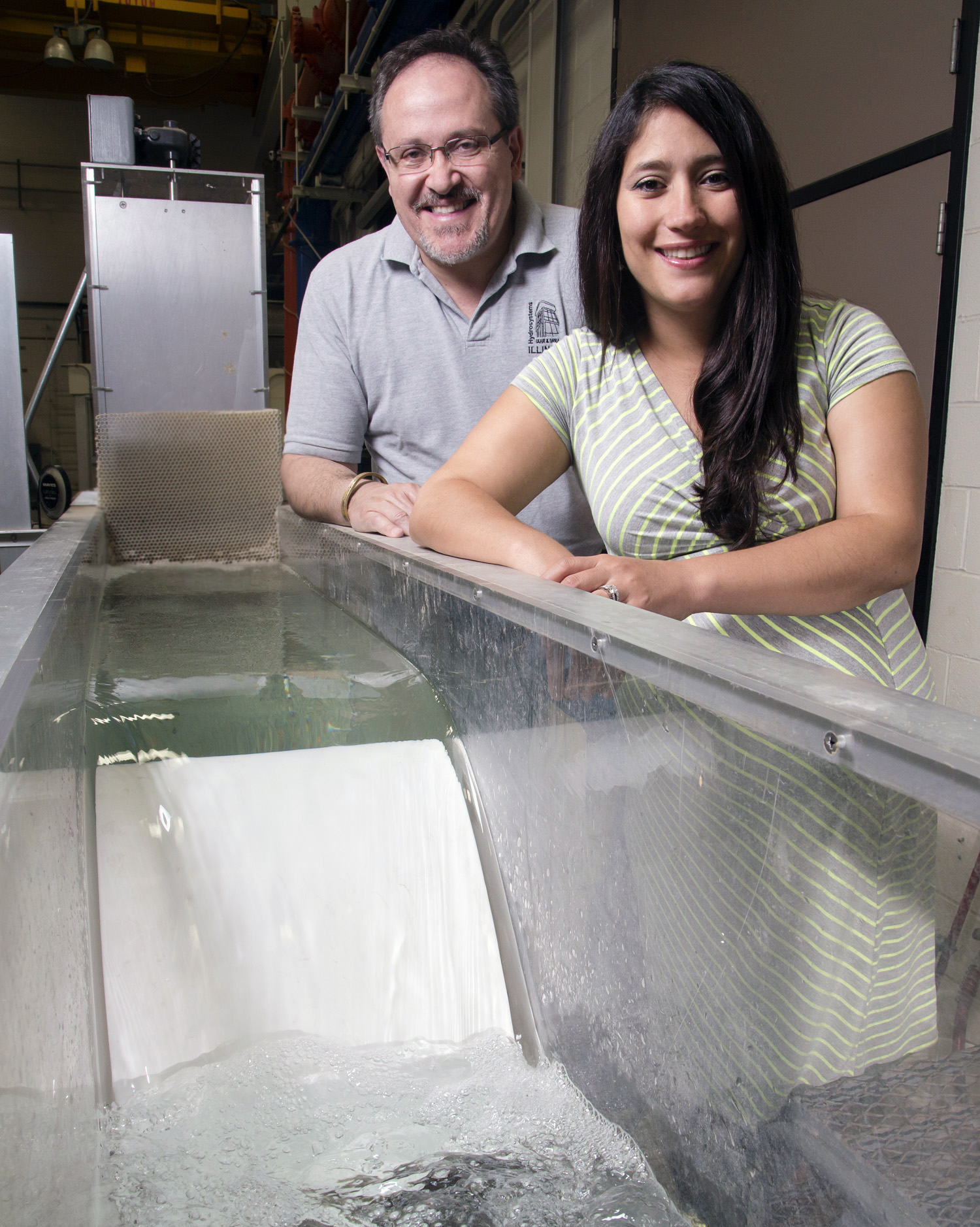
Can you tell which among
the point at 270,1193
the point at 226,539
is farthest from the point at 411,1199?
the point at 226,539

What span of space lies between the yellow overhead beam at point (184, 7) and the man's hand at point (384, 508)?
6736mm

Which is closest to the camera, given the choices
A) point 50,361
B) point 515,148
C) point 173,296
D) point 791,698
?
point 791,698

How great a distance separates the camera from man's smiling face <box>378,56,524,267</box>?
1417 millimetres

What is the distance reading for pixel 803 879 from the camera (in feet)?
1.57

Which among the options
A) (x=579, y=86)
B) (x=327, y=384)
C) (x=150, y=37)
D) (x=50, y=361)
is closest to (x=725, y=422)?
(x=327, y=384)

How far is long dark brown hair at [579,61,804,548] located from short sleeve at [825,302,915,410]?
0.04 meters

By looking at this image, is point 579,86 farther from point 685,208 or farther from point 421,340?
point 685,208

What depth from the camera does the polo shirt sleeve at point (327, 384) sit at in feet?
5.16

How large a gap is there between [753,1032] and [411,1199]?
0.25 metres

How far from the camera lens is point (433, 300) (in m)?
1.53

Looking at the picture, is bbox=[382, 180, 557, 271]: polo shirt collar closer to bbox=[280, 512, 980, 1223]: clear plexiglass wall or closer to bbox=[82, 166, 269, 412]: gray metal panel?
bbox=[280, 512, 980, 1223]: clear plexiglass wall

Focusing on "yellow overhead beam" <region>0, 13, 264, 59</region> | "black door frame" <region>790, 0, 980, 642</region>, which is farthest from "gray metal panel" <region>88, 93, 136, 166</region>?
"yellow overhead beam" <region>0, 13, 264, 59</region>

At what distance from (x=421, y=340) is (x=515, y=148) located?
37 cm

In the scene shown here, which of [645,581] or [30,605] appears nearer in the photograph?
[30,605]
